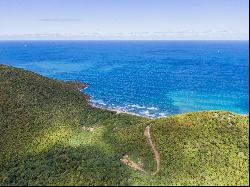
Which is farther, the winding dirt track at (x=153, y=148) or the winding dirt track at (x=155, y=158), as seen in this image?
the winding dirt track at (x=155, y=158)

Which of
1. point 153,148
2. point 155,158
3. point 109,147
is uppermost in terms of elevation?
point 153,148

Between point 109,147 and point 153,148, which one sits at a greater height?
point 153,148

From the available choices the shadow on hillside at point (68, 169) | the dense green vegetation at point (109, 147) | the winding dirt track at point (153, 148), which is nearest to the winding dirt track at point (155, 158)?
the winding dirt track at point (153, 148)

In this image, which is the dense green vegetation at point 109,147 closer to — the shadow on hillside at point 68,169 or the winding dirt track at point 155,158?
the shadow on hillside at point 68,169

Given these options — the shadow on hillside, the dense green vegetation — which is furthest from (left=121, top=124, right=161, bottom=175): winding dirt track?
the shadow on hillside

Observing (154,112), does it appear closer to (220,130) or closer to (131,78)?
(220,130)

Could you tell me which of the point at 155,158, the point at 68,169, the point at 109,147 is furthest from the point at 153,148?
the point at 68,169

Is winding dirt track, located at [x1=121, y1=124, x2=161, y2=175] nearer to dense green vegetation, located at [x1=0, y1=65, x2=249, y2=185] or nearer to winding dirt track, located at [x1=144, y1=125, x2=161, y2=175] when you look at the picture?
winding dirt track, located at [x1=144, y1=125, x2=161, y2=175]

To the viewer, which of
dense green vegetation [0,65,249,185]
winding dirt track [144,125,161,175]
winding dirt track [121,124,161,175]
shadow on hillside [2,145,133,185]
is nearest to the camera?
shadow on hillside [2,145,133,185]

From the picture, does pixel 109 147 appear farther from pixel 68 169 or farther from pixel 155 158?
pixel 68 169
